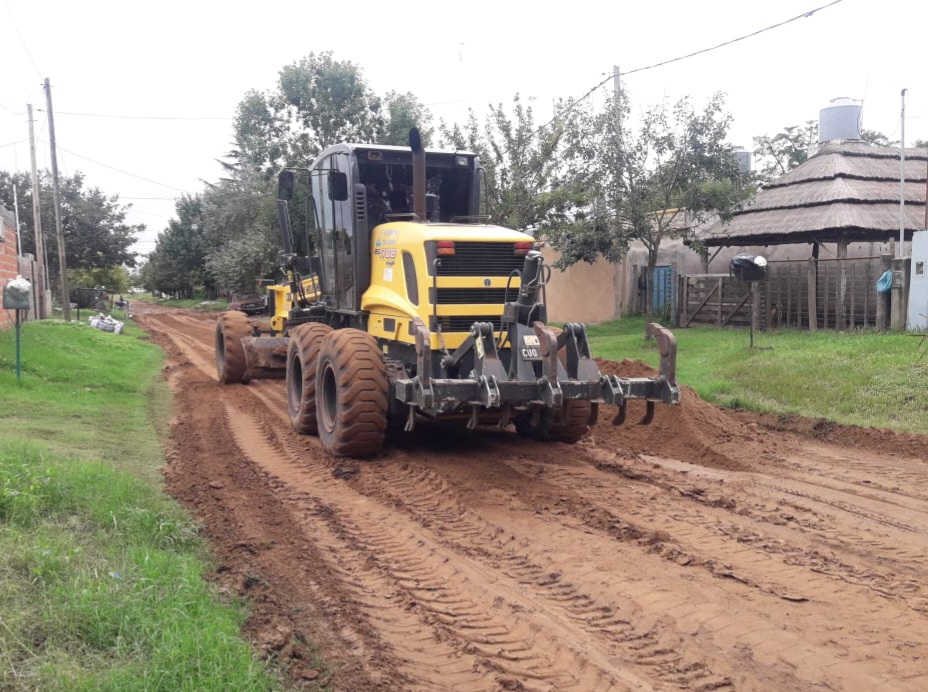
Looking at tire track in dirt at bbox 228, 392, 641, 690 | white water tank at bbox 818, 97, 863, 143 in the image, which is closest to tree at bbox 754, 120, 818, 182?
white water tank at bbox 818, 97, 863, 143

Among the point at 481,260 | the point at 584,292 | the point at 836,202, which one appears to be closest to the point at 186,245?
the point at 584,292

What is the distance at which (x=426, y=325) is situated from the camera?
8.09m

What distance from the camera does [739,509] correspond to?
662cm

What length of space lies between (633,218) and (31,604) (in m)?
16.0

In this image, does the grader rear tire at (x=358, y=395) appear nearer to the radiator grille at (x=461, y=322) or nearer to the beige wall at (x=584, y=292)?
Result: the radiator grille at (x=461, y=322)

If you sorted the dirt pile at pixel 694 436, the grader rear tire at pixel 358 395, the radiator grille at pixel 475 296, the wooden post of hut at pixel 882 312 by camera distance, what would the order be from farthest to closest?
1. the wooden post of hut at pixel 882 312
2. the dirt pile at pixel 694 436
3. the radiator grille at pixel 475 296
4. the grader rear tire at pixel 358 395

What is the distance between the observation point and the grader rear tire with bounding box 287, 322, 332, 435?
9469mm

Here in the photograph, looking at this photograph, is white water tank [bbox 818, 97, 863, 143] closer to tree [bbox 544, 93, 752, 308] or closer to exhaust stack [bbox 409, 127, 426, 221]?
tree [bbox 544, 93, 752, 308]

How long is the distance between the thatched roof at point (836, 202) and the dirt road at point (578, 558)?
1163cm

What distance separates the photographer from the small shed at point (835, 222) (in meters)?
17.6

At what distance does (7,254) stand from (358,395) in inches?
612

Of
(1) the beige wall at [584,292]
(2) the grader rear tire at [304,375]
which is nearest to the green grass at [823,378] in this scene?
(2) the grader rear tire at [304,375]

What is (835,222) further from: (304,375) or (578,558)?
(578,558)

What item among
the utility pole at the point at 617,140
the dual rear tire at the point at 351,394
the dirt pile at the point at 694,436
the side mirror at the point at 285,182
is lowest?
the dirt pile at the point at 694,436
